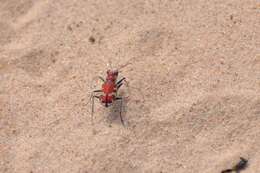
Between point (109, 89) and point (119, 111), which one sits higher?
point (109, 89)

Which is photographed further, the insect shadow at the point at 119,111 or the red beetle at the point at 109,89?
the insect shadow at the point at 119,111

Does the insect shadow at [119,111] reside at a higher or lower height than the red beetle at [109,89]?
lower

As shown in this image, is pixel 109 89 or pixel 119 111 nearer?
pixel 109 89

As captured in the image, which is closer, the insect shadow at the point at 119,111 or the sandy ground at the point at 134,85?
the sandy ground at the point at 134,85

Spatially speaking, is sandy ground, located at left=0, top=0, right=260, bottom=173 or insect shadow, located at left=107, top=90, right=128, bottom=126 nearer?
sandy ground, located at left=0, top=0, right=260, bottom=173
